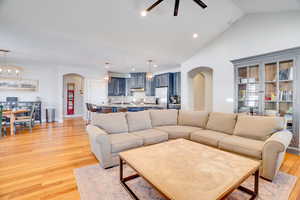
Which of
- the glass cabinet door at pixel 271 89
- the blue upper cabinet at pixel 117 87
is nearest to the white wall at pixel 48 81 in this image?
the blue upper cabinet at pixel 117 87

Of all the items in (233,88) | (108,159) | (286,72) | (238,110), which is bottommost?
(108,159)

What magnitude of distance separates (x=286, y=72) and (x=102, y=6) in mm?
4110

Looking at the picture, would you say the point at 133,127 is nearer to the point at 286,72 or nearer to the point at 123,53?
the point at 123,53

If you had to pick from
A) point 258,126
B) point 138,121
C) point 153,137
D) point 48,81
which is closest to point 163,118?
point 138,121

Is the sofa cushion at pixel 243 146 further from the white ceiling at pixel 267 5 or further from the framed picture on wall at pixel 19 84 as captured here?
the framed picture on wall at pixel 19 84

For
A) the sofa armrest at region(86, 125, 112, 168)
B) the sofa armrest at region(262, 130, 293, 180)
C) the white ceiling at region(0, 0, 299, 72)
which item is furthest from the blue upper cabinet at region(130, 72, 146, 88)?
the sofa armrest at region(262, 130, 293, 180)

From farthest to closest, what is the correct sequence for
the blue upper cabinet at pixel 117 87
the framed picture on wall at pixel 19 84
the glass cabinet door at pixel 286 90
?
the blue upper cabinet at pixel 117 87, the framed picture on wall at pixel 19 84, the glass cabinet door at pixel 286 90

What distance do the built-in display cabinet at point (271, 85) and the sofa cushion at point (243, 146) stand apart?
126cm

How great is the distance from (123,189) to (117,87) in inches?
280

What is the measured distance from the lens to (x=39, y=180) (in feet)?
6.91

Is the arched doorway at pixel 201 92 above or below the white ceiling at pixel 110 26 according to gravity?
below

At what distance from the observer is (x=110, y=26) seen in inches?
139

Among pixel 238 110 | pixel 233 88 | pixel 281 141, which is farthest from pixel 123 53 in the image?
pixel 281 141

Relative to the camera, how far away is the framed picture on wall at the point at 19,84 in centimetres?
605
